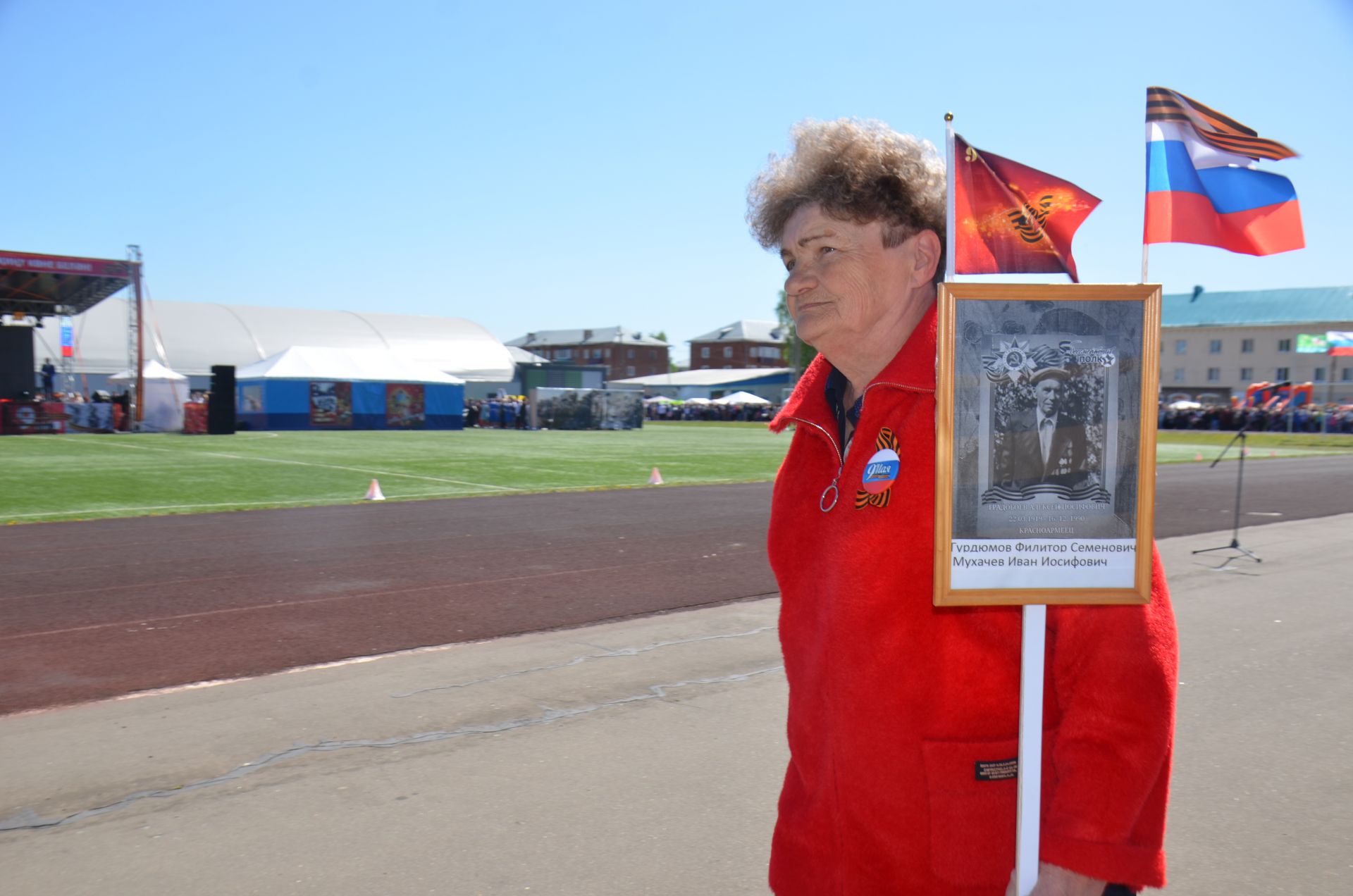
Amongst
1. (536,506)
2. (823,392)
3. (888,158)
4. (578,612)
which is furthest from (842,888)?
(536,506)

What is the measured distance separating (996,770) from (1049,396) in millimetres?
611

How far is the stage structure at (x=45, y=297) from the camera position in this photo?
120 feet

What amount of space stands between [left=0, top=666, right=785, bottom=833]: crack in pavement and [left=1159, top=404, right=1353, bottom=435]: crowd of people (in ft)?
159

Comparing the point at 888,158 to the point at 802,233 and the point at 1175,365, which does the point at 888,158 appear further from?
the point at 1175,365

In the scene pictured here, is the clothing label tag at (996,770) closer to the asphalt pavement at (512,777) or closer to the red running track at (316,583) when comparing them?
the asphalt pavement at (512,777)

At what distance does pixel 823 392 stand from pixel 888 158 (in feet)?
1.54

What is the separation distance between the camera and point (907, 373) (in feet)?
5.81

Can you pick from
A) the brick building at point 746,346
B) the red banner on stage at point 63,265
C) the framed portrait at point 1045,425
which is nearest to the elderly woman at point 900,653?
the framed portrait at point 1045,425

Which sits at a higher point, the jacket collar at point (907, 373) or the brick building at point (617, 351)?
the brick building at point (617, 351)

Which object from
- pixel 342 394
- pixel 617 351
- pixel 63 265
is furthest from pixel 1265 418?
pixel 617 351

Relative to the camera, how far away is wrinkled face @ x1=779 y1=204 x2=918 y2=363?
1.96 m

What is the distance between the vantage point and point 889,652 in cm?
169

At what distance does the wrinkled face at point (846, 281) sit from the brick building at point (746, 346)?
132977mm

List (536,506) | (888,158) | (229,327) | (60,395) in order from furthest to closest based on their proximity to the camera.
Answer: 1. (229,327)
2. (60,395)
3. (536,506)
4. (888,158)
